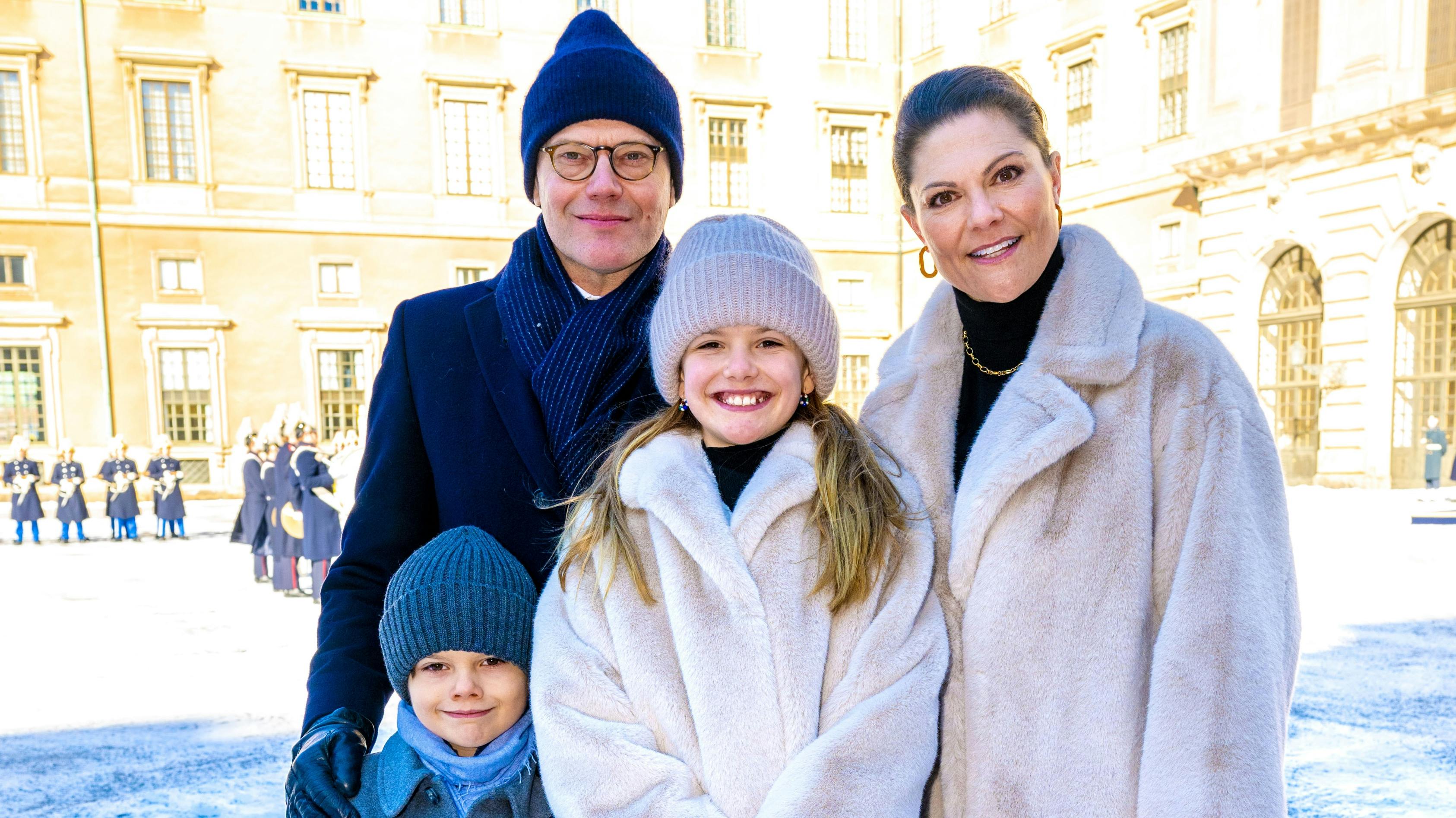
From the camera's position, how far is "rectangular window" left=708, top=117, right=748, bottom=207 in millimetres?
24828

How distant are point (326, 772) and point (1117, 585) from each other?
4.73 feet

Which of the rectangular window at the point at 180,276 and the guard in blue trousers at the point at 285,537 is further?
the rectangular window at the point at 180,276

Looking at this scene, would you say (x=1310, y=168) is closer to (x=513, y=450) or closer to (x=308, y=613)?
(x=308, y=613)

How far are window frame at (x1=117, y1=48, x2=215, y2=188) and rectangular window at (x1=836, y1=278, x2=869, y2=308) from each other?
15.8 m

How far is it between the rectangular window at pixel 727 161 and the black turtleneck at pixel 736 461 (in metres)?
23.7

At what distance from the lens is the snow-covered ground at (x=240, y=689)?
4027mm

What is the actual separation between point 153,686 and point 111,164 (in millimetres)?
19805

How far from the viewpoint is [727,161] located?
81.8ft

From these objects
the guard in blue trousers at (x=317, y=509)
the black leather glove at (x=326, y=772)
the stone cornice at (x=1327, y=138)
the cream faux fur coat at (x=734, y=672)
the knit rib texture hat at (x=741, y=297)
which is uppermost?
the stone cornice at (x=1327, y=138)

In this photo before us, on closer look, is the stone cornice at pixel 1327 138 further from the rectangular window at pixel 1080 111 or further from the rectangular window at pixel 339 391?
the rectangular window at pixel 339 391

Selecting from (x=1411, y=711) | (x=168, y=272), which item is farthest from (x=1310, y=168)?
(x=168, y=272)

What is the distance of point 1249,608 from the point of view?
1505mm

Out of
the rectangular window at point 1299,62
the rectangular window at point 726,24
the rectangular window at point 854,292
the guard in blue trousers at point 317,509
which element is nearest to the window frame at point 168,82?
the rectangular window at point 726,24

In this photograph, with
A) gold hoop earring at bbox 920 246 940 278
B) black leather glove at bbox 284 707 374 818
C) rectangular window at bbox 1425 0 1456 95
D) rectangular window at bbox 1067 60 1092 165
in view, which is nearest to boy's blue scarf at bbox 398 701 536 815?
black leather glove at bbox 284 707 374 818
